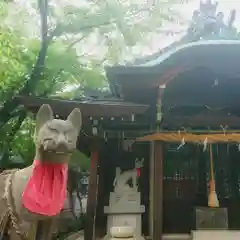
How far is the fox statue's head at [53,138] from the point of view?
17.8 ft

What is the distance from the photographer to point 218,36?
923 cm

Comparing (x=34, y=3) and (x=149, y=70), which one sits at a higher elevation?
(x=34, y=3)

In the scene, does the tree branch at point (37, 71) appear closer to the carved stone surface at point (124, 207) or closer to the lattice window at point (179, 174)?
the carved stone surface at point (124, 207)

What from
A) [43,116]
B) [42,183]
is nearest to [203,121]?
[43,116]

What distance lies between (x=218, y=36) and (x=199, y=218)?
183 inches

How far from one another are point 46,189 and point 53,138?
814mm

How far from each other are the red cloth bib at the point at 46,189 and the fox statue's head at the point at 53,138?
147mm

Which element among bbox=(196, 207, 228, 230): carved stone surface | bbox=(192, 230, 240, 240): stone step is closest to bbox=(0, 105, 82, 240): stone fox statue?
bbox=(192, 230, 240, 240): stone step

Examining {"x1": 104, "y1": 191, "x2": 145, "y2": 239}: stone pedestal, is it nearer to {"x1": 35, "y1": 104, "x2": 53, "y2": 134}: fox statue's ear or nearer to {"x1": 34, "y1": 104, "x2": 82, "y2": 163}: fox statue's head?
{"x1": 34, "y1": 104, "x2": 82, "y2": 163}: fox statue's head

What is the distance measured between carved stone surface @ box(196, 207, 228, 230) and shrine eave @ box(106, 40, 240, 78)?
3.71m

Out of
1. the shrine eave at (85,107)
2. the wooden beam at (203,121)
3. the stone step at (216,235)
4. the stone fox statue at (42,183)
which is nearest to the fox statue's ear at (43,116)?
the stone fox statue at (42,183)

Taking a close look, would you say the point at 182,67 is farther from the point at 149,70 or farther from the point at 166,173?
the point at 166,173

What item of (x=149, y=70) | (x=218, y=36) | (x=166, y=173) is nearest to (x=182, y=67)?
(x=149, y=70)

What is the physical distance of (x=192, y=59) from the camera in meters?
8.40
